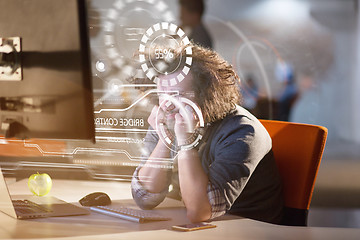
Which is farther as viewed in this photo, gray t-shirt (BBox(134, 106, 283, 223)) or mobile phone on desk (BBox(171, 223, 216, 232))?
gray t-shirt (BBox(134, 106, 283, 223))

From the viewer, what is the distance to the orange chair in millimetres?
1493

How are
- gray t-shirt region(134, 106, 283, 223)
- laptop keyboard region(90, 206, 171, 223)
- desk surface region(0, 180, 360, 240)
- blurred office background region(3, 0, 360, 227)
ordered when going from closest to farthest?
desk surface region(0, 180, 360, 240), laptop keyboard region(90, 206, 171, 223), gray t-shirt region(134, 106, 283, 223), blurred office background region(3, 0, 360, 227)

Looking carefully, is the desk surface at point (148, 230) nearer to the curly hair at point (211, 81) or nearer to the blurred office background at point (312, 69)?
the curly hair at point (211, 81)

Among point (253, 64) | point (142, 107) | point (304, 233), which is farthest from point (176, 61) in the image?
point (253, 64)

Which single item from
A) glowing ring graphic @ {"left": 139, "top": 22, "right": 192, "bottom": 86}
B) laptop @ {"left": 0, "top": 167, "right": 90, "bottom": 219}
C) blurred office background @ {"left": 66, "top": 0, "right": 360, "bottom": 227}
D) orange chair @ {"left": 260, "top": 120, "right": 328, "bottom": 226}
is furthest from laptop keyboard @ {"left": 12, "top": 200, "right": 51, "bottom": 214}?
blurred office background @ {"left": 66, "top": 0, "right": 360, "bottom": 227}

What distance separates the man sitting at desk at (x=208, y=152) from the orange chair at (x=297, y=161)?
41mm

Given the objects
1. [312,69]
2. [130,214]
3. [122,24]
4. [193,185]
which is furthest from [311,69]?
Answer: [130,214]

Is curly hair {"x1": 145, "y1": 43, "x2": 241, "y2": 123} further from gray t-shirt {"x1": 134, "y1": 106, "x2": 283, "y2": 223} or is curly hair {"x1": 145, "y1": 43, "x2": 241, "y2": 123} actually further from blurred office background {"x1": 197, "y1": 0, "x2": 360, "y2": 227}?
blurred office background {"x1": 197, "y1": 0, "x2": 360, "y2": 227}

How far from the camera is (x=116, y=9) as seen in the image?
1.65m

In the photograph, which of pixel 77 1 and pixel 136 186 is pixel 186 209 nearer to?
pixel 136 186

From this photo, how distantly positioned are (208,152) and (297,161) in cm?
30

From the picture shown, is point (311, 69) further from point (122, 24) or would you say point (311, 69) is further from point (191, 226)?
point (191, 226)

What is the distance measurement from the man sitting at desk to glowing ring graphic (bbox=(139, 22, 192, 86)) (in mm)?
12
